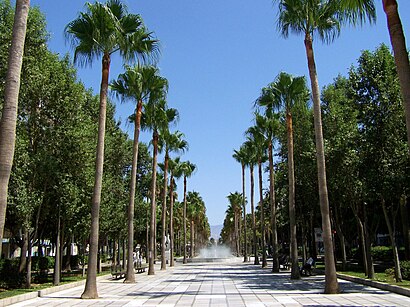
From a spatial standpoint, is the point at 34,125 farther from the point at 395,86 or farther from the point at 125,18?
the point at 395,86

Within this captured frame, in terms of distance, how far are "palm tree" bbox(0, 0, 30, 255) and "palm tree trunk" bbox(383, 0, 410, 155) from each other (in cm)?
896

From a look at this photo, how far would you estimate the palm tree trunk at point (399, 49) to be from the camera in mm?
9875

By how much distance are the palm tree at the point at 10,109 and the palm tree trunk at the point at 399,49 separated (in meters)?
8.96

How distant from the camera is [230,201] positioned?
9931 cm

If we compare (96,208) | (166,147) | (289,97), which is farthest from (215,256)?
(96,208)

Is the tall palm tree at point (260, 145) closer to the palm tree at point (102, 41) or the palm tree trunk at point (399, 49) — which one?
the palm tree at point (102, 41)

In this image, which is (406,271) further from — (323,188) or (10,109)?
(10,109)

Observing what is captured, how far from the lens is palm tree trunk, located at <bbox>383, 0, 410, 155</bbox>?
389 inches

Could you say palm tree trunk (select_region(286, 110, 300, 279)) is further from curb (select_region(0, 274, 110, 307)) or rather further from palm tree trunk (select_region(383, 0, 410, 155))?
palm tree trunk (select_region(383, 0, 410, 155))

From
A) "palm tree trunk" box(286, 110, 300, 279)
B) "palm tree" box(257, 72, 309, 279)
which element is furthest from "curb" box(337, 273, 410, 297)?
"palm tree" box(257, 72, 309, 279)

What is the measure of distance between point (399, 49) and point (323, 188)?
27.2 feet

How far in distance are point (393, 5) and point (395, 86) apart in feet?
32.5

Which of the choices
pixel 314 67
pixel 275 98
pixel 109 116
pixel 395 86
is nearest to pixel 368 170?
pixel 395 86

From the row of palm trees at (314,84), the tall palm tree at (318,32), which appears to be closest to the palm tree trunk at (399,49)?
the row of palm trees at (314,84)
